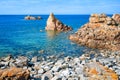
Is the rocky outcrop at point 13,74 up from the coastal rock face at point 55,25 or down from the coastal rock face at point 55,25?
up

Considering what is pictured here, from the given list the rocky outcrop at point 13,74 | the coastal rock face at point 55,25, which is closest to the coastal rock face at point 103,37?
the coastal rock face at point 55,25

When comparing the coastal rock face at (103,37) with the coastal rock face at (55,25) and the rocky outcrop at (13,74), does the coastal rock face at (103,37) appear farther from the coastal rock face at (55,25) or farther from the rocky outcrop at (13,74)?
the rocky outcrop at (13,74)

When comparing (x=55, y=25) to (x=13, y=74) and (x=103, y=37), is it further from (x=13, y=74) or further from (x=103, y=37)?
(x=13, y=74)

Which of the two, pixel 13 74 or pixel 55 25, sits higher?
pixel 13 74

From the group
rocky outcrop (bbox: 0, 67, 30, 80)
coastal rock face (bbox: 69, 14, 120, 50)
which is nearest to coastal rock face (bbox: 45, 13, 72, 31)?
coastal rock face (bbox: 69, 14, 120, 50)

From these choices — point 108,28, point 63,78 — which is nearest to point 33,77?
point 63,78

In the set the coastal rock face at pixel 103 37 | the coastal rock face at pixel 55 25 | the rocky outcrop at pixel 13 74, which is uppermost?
→ the rocky outcrop at pixel 13 74

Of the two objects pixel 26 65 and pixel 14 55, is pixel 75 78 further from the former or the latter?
pixel 14 55

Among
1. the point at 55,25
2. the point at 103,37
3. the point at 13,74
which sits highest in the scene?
the point at 13,74

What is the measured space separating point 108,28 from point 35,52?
74.3 ft

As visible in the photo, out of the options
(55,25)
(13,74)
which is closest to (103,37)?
(13,74)

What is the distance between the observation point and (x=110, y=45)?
55.9 metres

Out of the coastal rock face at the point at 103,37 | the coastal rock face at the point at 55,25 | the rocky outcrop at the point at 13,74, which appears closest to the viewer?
the rocky outcrop at the point at 13,74

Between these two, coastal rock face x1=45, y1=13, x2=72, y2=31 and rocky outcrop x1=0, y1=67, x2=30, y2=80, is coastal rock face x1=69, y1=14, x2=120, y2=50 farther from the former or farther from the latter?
rocky outcrop x1=0, y1=67, x2=30, y2=80
